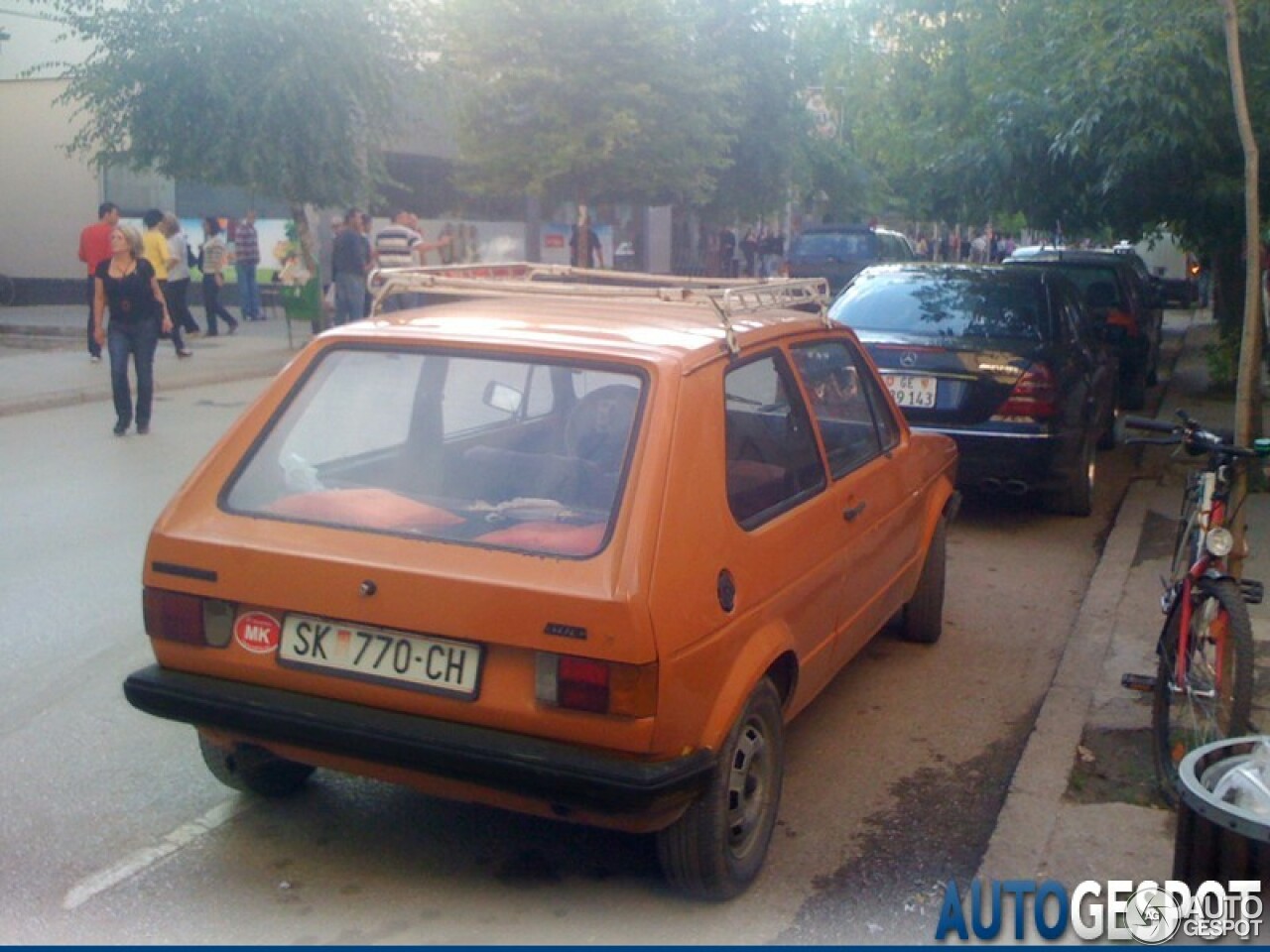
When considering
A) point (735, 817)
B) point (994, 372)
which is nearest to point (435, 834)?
point (735, 817)

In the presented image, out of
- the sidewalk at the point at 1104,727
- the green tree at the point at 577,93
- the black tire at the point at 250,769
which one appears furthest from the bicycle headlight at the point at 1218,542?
the green tree at the point at 577,93

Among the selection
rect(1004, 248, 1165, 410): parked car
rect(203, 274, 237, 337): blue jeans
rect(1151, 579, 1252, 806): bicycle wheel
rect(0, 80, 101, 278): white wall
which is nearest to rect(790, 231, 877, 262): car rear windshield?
rect(1004, 248, 1165, 410): parked car

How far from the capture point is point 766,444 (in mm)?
4508

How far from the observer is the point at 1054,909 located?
399 centimetres

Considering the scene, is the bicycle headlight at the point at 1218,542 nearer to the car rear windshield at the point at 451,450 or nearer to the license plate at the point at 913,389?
the car rear windshield at the point at 451,450

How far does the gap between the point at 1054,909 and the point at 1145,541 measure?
5044mm

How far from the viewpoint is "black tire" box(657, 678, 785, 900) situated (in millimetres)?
3875

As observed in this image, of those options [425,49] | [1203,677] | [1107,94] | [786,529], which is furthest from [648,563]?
[425,49]

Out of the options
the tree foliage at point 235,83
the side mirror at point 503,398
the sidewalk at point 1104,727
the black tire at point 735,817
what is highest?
the tree foliage at point 235,83

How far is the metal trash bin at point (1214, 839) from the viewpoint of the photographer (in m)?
3.17

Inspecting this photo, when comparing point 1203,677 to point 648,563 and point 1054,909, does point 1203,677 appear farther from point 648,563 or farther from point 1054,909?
point 648,563

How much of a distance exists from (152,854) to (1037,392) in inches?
234

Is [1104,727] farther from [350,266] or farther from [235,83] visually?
[235,83]

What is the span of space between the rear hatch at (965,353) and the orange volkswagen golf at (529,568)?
12.9 ft
